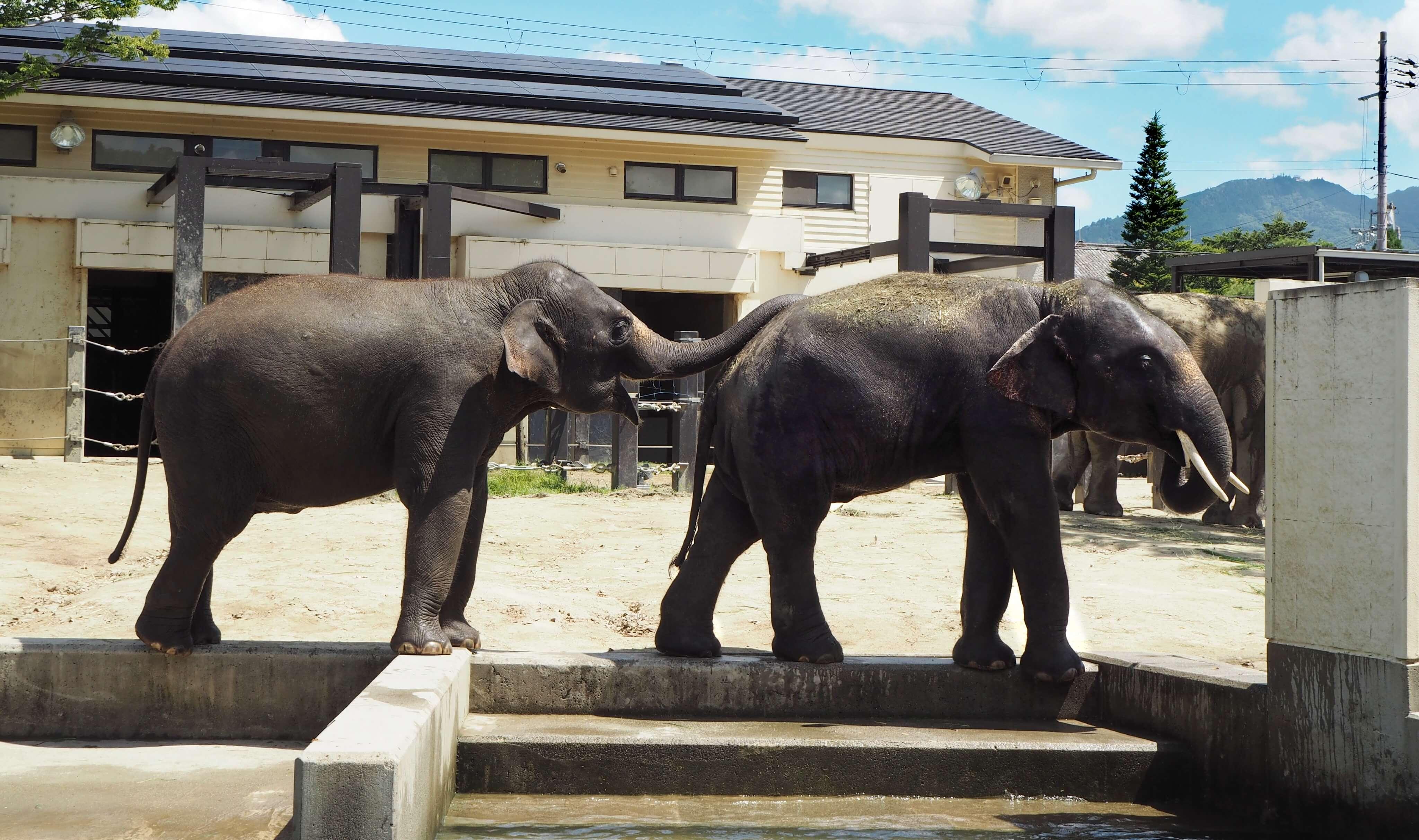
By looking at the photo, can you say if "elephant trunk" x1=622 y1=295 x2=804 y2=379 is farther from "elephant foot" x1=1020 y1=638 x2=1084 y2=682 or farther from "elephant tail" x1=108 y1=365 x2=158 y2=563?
"elephant tail" x1=108 y1=365 x2=158 y2=563

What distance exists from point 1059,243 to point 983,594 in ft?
35.1

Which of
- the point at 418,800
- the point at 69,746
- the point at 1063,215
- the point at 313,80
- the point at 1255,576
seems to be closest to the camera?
the point at 418,800

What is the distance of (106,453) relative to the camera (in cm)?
2131

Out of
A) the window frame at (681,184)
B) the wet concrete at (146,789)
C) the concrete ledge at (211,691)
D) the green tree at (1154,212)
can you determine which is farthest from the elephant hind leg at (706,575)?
the green tree at (1154,212)

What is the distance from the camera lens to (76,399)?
16.4 meters

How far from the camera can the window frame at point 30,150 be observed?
64.9 ft

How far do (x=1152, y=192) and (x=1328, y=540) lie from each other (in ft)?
145

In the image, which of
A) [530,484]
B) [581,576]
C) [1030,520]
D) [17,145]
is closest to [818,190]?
[530,484]

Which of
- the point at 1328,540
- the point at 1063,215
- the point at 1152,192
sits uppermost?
the point at 1152,192

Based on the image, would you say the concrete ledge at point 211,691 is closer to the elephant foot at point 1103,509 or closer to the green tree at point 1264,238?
the elephant foot at point 1103,509

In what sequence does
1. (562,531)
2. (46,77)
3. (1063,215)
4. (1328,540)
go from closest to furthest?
1. (1328,540)
2. (562,531)
3. (1063,215)
4. (46,77)

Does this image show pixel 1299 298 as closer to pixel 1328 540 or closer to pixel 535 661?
pixel 1328 540

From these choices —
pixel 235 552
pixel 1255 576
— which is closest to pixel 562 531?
pixel 235 552

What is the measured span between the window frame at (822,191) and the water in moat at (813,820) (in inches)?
794
